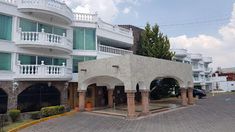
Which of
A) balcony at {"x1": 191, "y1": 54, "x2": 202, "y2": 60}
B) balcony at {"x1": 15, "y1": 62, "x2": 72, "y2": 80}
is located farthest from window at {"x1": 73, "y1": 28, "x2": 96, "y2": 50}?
balcony at {"x1": 191, "y1": 54, "x2": 202, "y2": 60}

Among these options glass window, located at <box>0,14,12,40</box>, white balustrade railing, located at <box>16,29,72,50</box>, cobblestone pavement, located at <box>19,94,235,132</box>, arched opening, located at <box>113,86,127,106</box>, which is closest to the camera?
cobblestone pavement, located at <box>19,94,235,132</box>

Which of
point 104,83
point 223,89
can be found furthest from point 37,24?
point 223,89

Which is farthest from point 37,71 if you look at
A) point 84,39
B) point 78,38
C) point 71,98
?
point 84,39

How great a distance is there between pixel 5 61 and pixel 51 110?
16.6 ft

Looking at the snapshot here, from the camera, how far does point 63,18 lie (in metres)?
18.1

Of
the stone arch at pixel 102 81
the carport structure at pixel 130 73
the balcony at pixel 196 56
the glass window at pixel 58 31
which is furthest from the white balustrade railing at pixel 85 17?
the balcony at pixel 196 56

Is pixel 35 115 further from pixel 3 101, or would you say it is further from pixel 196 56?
pixel 196 56

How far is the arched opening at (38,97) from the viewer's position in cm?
1630

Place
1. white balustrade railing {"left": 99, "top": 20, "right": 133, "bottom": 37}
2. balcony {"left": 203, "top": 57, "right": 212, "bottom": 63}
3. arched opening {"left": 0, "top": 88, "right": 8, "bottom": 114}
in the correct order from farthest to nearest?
balcony {"left": 203, "top": 57, "right": 212, "bottom": 63} < white balustrade railing {"left": 99, "top": 20, "right": 133, "bottom": 37} < arched opening {"left": 0, "top": 88, "right": 8, "bottom": 114}

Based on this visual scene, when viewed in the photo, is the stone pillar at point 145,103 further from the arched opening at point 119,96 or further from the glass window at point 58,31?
the glass window at point 58,31

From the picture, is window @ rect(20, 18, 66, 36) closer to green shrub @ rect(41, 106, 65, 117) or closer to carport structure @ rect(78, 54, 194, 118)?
carport structure @ rect(78, 54, 194, 118)

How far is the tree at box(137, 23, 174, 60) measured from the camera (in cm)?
2483

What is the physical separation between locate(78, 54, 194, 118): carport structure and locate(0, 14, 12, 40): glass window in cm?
637

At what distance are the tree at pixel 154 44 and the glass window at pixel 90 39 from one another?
7.61 meters
